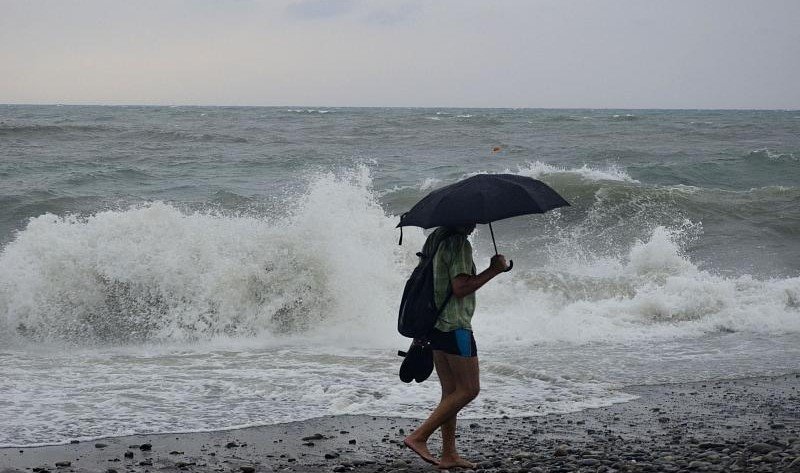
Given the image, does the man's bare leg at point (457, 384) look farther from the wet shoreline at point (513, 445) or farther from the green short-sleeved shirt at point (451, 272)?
the green short-sleeved shirt at point (451, 272)

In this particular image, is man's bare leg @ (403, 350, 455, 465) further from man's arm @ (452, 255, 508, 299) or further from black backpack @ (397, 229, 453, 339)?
man's arm @ (452, 255, 508, 299)

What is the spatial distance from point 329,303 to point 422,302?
227 inches

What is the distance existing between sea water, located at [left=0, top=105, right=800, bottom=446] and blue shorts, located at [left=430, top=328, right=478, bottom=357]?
1.77 m

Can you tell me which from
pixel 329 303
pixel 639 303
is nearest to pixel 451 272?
pixel 329 303

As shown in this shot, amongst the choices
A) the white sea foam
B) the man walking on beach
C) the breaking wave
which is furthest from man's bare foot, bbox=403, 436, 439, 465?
the white sea foam

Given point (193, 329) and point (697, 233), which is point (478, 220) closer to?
point (193, 329)

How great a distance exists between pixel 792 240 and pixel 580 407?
11.3 metres

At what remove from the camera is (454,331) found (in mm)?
4930

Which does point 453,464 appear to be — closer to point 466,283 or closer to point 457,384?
point 457,384

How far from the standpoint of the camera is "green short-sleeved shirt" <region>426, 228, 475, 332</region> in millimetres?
4848

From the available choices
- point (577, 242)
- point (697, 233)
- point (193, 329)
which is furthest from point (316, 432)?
point (697, 233)

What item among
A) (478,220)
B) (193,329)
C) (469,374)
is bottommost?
(193,329)

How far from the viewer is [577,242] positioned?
53.1ft

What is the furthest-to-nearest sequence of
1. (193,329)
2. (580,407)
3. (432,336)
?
(193,329), (580,407), (432,336)
